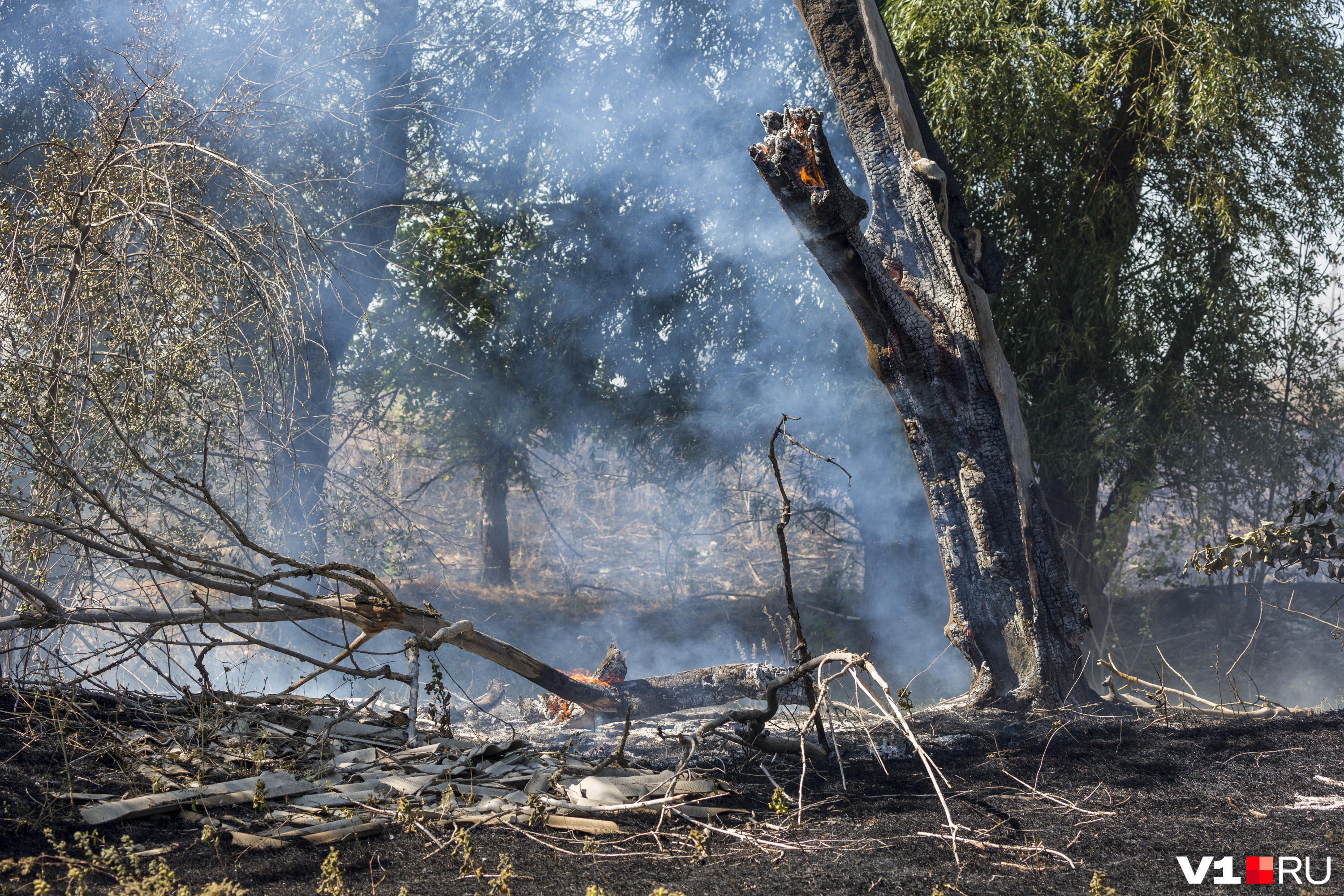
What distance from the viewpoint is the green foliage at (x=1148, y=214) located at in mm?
5727

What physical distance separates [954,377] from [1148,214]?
323 cm

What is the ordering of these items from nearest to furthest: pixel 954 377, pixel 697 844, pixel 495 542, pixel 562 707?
Result: pixel 697 844
pixel 954 377
pixel 562 707
pixel 495 542

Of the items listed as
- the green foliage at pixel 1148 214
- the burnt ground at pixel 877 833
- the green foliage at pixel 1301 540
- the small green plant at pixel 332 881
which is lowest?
the burnt ground at pixel 877 833

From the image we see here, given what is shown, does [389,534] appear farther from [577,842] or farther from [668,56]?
[577,842]

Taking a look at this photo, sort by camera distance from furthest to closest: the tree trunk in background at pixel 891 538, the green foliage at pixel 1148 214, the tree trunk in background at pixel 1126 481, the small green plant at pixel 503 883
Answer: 1. the tree trunk in background at pixel 891 538
2. the tree trunk in background at pixel 1126 481
3. the green foliage at pixel 1148 214
4. the small green plant at pixel 503 883

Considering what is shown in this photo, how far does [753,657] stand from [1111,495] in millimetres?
3855

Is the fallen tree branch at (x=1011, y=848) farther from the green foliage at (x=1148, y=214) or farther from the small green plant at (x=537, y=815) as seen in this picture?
the green foliage at (x=1148, y=214)

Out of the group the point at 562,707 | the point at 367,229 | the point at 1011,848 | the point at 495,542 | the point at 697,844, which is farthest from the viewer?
the point at 495,542

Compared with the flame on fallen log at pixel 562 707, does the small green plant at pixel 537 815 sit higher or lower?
higher

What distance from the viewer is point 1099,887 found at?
1814 millimetres

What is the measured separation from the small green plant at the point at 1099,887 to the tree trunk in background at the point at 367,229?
729 cm

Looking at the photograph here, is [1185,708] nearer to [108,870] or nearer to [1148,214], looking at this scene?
[1148,214]

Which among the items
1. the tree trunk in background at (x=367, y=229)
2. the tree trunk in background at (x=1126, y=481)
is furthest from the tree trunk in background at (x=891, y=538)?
the tree trunk in background at (x=367, y=229)

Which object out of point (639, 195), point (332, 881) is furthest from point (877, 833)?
point (639, 195)
